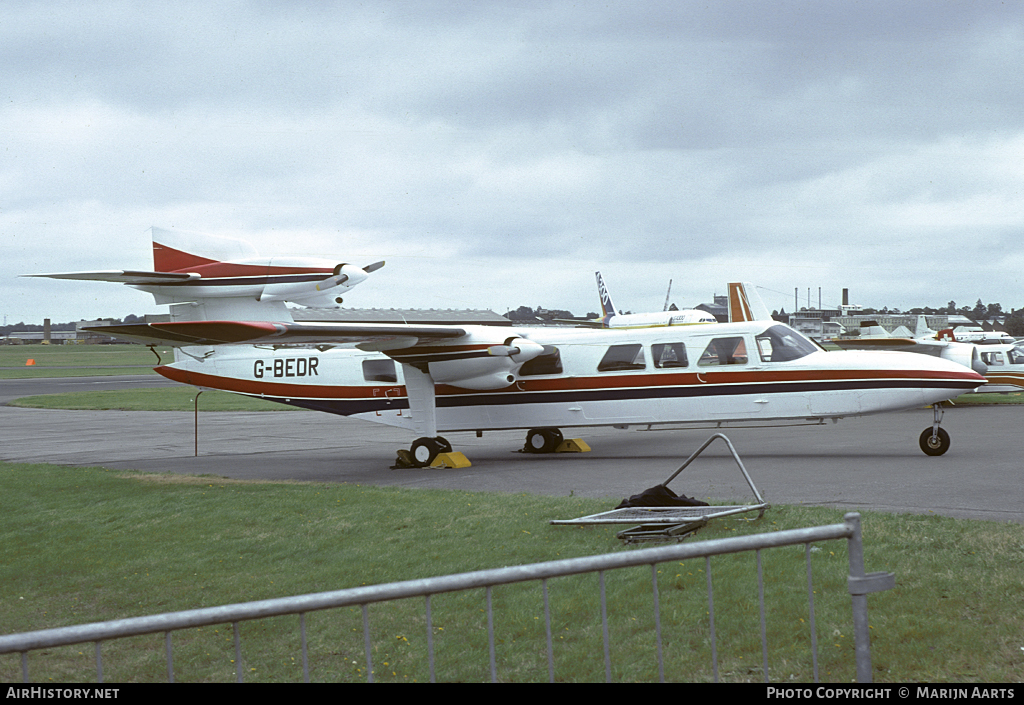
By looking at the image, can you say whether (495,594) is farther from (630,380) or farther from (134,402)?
(134,402)

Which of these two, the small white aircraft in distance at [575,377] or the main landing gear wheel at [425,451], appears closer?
the small white aircraft in distance at [575,377]

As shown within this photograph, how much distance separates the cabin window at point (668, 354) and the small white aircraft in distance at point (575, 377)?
0.02m

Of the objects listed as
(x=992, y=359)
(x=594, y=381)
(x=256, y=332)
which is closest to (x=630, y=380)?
(x=594, y=381)

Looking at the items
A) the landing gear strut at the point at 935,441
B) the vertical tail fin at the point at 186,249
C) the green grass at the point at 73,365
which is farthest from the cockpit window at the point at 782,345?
the green grass at the point at 73,365

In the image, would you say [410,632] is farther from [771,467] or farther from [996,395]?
[996,395]

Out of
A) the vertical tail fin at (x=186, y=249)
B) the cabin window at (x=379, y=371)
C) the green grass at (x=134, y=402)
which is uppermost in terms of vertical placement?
the vertical tail fin at (x=186, y=249)

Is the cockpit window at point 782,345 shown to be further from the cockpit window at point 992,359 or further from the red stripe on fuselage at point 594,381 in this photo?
the cockpit window at point 992,359

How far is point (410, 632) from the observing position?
6.48 metres

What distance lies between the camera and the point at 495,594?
22.9 feet

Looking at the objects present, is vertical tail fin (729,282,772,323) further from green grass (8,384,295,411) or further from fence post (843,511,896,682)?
fence post (843,511,896,682)

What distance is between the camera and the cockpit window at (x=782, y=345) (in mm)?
14992

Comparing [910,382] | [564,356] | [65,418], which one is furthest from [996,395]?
[65,418]

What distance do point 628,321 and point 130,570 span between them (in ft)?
144

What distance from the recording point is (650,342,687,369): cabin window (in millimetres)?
15531
